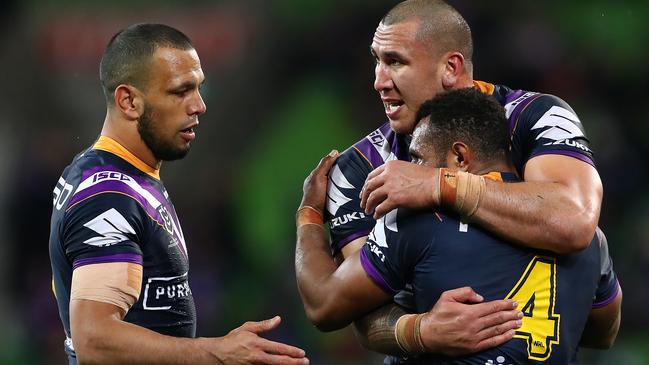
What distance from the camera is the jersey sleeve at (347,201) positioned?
4.34 m

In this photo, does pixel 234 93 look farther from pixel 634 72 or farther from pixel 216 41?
pixel 634 72

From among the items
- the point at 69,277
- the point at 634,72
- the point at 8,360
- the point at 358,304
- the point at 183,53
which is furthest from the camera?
the point at 634,72

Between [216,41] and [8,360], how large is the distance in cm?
394

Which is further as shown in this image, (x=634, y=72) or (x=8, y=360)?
(x=634, y=72)

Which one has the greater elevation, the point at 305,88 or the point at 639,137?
the point at 305,88

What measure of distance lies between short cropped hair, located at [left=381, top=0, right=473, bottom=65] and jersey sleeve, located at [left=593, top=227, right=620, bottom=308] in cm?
112

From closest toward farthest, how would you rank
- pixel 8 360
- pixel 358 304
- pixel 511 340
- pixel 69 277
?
pixel 511 340 → pixel 358 304 → pixel 69 277 → pixel 8 360

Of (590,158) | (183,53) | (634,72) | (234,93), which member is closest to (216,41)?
(234,93)

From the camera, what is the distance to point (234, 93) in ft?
34.0

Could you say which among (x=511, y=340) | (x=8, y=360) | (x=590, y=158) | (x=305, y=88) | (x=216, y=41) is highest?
(x=216, y=41)

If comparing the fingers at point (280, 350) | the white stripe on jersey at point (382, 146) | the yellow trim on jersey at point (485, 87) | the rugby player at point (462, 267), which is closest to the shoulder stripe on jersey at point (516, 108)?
the yellow trim on jersey at point (485, 87)

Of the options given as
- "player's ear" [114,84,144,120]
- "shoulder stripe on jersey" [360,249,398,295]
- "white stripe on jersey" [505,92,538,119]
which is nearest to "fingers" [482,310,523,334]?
"shoulder stripe on jersey" [360,249,398,295]

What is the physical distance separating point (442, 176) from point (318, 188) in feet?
3.56

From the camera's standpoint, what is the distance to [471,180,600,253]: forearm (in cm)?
348
